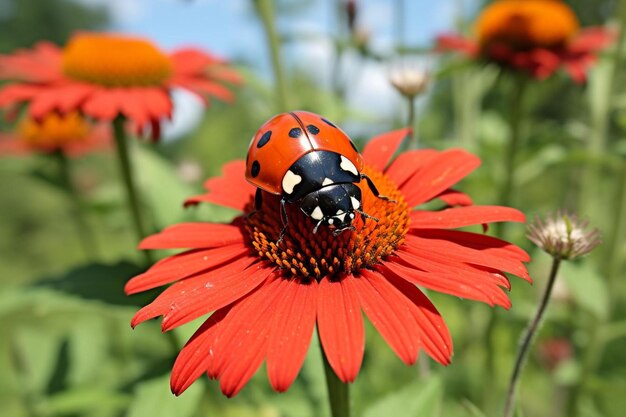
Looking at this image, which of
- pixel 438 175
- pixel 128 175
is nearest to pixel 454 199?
pixel 438 175

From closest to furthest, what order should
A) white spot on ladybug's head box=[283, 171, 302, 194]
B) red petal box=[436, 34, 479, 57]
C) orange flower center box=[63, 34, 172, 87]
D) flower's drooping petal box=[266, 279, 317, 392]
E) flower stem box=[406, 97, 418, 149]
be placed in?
flower's drooping petal box=[266, 279, 317, 392] → white spot on ladybug's head box=[283, 171, 302, 194] → flower stem box=[406, 97, 418, 149] → orange flower center box=[63, 34, 172, 87] → red petal box=[436, 34, 479, 57]

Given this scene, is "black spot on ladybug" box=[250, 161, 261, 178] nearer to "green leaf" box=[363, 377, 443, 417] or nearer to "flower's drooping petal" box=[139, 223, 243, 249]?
"flower's drooping petal" box=[139, 223, 243, 249]

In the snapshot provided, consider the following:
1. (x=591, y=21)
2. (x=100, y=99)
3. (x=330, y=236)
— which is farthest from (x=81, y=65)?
(x=591, y=21)

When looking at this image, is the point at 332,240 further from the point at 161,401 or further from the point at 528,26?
the point at 528,26

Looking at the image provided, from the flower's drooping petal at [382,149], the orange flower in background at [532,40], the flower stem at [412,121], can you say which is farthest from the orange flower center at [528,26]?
the flower's drooping petal at [382,149]

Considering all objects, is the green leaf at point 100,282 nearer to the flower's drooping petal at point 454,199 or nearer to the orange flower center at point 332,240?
the orange flower center at point 332,240

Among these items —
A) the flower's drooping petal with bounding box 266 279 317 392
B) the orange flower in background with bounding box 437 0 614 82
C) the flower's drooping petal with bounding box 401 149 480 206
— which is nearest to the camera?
the flower's drooping petal with bounding box 266 279 317 392

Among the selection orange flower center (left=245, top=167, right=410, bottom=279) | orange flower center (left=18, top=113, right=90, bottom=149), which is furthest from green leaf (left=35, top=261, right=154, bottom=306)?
orange flower center (left=18, top=113, right=90, bottom=149)
